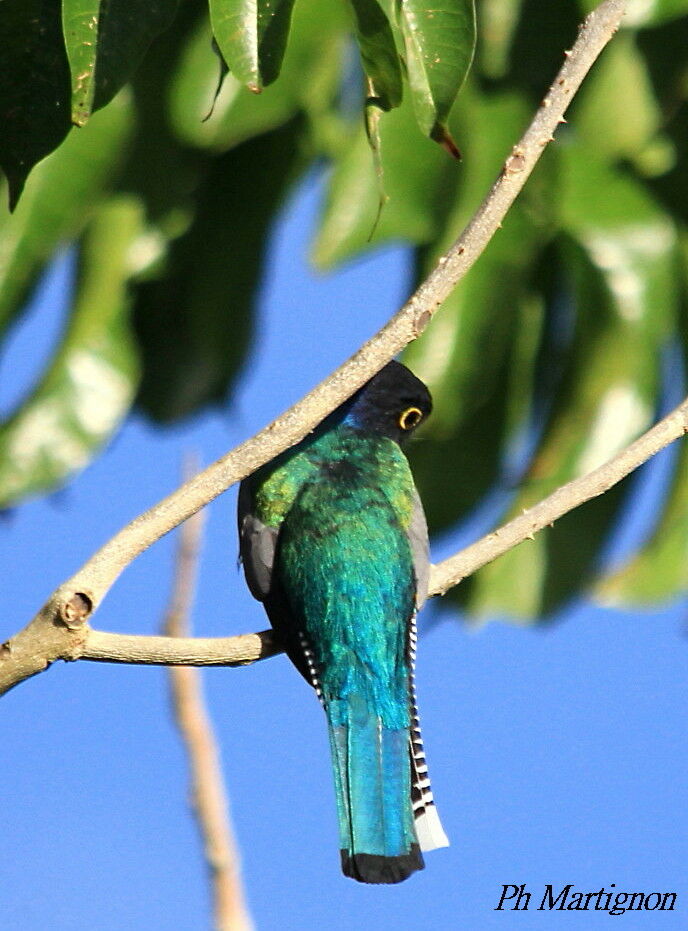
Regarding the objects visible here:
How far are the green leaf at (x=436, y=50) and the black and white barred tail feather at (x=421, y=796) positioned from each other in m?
1.85

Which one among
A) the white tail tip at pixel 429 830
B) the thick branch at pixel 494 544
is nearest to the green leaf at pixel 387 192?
the thick branch at pixel 494 544

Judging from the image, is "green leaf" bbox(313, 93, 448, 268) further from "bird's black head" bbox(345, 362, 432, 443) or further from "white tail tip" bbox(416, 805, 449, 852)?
"white tail tip" bbox(416, 805, 449, 852)

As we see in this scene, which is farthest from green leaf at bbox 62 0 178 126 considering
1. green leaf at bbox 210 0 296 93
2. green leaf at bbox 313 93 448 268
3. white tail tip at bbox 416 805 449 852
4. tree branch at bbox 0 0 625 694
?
white tail tip at bbox 416 805 449 852

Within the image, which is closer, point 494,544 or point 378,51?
point 378,51

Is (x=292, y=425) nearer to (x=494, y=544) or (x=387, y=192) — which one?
(x=494, y=544)

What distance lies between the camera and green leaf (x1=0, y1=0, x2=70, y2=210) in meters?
2.45

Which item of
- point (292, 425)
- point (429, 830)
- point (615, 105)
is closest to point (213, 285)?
point (615, 105)

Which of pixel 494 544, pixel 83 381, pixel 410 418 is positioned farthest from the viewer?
pixel 410 418

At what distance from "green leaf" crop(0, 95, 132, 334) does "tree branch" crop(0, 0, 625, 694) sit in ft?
4.69

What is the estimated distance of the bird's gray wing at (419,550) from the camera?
12.9 feet

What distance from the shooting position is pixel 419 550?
4.00 metres

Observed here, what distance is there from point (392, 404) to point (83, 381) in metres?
0.99

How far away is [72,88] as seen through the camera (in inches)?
94.0

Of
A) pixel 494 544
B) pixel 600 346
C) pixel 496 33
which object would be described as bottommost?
pixel 494 544
